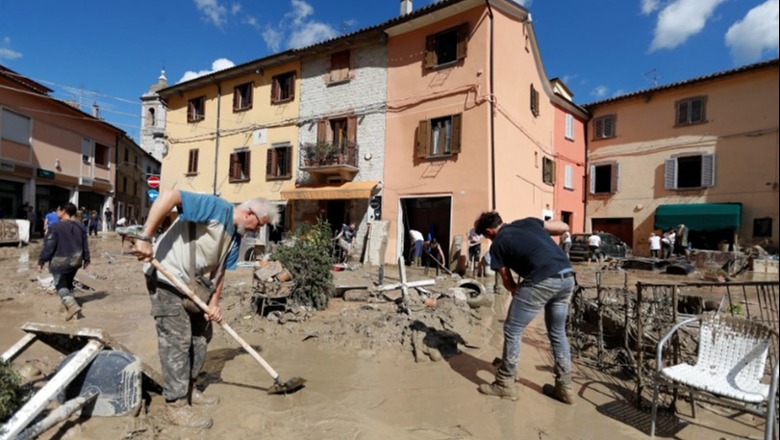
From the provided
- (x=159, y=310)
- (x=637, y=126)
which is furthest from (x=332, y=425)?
A: (x=637, y=126)

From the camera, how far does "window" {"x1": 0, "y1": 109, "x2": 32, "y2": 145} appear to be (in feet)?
60.5

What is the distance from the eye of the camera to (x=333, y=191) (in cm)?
1551

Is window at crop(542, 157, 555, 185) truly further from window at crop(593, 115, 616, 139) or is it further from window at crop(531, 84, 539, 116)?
window at crop(593, 115, 616, 139)

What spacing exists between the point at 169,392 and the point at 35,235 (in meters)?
22.0

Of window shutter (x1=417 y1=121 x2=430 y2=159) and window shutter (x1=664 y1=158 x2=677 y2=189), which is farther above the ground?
window shutter (x1=417 y1=121 x2=430 y2=159)

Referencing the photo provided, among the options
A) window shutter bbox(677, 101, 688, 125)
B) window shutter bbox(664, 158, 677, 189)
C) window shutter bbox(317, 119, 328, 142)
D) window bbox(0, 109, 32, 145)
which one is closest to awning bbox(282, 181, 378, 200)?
window shutter bbox(317, 119, 328, 142)

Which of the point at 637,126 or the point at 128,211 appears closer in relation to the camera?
the point at 637,126

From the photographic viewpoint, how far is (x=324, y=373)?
443 cm

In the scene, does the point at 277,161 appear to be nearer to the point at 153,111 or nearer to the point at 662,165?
the point at 662,165

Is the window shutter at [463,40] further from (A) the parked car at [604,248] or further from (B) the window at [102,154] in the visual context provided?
(B) the window at [102,154]

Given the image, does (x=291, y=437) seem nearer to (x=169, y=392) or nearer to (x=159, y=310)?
(x=169, y=392)

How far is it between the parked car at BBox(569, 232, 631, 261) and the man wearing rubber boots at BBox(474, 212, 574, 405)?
14770 millimetres

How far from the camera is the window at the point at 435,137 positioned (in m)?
13.8

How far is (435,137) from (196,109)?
1367cm
